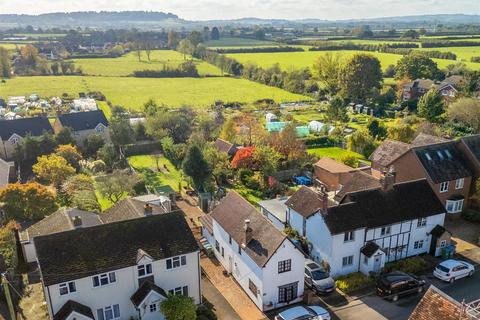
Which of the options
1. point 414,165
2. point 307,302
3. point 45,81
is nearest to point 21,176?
point 307,302

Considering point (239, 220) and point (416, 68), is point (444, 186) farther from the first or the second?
point (416, 68)

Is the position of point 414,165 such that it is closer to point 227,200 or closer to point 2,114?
point 227,200

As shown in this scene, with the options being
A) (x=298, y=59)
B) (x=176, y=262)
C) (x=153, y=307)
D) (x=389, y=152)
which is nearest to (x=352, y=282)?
(x=176, y=262)

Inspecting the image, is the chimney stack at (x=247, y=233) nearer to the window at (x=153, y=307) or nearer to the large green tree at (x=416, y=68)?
the window at (x=153, y=307)

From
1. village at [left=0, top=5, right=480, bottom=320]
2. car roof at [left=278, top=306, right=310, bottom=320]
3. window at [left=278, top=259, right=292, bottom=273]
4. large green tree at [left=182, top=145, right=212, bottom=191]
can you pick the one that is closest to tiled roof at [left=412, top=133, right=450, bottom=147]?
village at [left=0, top=5, right=480, bottom=320]

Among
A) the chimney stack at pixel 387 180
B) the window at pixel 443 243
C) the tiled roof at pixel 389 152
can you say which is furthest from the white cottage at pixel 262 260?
the tiled roof at pixel 389 152
